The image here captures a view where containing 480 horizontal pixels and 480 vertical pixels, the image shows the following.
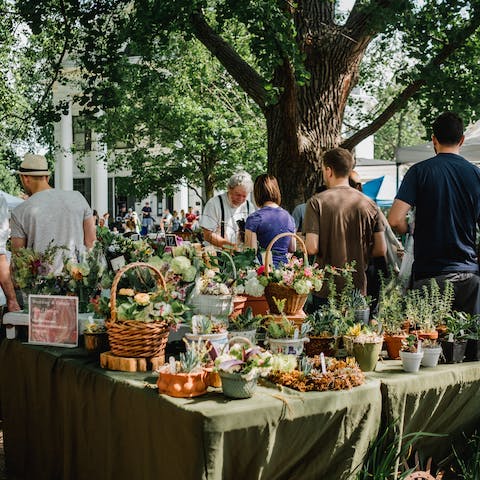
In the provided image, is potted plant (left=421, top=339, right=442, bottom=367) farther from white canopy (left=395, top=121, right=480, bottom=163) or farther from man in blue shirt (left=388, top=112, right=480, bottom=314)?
white canopy (left=395, top=121, right=480, bottom=163)

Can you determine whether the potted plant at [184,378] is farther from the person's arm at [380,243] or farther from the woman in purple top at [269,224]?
the woman in purple top at [269,224]

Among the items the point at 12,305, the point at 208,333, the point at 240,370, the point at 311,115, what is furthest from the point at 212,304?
the point at 311,115

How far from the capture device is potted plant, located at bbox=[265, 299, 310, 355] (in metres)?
2.81

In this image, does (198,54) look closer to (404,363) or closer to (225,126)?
→ (225,126)

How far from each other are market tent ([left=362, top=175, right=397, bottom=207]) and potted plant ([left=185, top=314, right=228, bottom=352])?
42.1ft

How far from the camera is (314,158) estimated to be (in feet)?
22.5

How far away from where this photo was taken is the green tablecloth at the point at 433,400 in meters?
2.68

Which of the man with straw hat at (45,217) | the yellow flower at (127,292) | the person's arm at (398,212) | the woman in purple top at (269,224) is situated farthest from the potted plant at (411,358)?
the man with straw hat at (45,217)

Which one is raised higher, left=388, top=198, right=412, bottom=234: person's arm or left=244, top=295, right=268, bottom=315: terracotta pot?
left=388, top=198, right=412, bottom=234: person's arm

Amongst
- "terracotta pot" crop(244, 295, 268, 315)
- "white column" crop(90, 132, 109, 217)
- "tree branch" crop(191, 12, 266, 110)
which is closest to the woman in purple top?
"terracotta pot" crop(244, 295, 268, 315)

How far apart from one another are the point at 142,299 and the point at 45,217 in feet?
6.18

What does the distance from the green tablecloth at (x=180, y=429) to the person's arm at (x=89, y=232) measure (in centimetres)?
141

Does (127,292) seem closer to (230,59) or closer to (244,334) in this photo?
(244,334)

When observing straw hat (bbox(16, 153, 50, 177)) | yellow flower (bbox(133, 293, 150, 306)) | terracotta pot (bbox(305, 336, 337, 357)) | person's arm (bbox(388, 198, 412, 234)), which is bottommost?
terracotta pot (bbox(305, 336, 337, 357))
